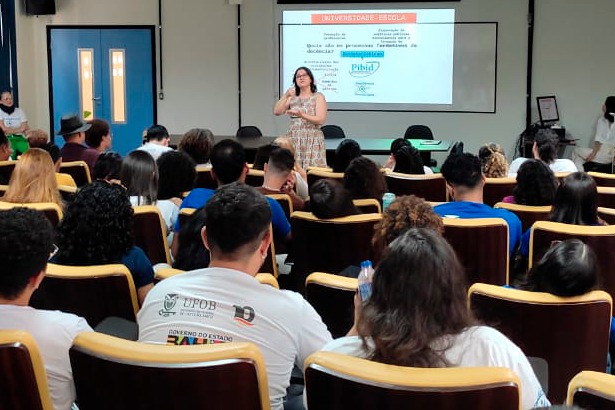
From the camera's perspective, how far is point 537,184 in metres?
4.02

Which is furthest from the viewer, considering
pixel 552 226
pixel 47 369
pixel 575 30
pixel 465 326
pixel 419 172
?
pixel 575 30

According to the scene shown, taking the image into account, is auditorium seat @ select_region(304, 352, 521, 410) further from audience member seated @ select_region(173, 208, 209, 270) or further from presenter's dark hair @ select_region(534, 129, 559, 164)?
presenter's dark hair @ select_region(534, 129, 559, 164)

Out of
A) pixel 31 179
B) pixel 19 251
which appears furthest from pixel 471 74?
pixel 19 251

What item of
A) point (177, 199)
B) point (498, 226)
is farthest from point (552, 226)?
point (177, 199)

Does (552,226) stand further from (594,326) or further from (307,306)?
(307,306)

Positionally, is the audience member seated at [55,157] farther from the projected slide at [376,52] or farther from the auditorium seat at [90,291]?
the projected slide at [376,52]

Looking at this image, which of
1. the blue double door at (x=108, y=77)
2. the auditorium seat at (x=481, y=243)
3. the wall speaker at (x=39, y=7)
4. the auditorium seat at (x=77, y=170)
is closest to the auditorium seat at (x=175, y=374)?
the auditorium seat at (x=481, y=243)

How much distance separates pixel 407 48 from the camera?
9.94m

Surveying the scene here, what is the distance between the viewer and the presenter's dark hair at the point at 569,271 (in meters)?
2.21

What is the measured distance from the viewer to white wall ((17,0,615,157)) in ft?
32.0

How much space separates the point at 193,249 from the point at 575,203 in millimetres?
1791

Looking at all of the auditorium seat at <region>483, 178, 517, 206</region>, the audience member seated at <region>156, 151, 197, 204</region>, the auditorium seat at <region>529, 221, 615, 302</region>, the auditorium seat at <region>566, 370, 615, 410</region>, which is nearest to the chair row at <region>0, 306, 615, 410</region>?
the auditorium seat at <region>566, 370, 615, 410</region>

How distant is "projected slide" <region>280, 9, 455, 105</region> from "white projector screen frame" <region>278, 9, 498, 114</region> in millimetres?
65

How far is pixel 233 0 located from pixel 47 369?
29.5ft
